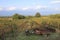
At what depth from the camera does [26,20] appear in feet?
11.5

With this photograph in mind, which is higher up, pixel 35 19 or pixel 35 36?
pixel 35 19

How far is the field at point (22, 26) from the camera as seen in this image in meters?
3.22

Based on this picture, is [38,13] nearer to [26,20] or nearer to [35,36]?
[26,20]

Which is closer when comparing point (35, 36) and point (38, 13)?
point (35, 36)

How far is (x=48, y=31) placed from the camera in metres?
3.38

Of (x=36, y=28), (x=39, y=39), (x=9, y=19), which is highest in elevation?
(x=9, y=19)

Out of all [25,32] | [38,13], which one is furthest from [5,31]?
[38,13]

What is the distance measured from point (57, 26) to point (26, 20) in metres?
0.71

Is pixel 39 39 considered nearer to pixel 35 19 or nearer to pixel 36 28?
pixel 36 28

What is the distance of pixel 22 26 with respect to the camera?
3402 mm

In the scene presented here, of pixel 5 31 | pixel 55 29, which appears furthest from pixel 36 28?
pixel 5 31

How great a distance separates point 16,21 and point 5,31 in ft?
1.11

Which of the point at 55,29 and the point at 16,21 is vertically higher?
the point at 16,21

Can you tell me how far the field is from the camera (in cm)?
322
